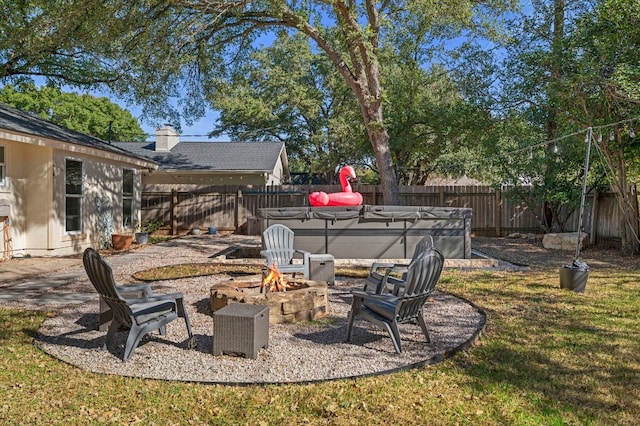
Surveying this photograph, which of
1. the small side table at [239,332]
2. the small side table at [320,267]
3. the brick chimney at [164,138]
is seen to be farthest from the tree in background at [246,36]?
the small side table at [239,332]

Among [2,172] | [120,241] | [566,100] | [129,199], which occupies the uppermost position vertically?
[566,100]

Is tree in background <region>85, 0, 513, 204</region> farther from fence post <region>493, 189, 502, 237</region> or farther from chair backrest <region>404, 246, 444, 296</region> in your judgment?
chair backrest <region>404, 246, 444, 296</region>

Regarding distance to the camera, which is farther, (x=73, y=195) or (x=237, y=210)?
(x=237, y=210)

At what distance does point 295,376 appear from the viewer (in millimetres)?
3562

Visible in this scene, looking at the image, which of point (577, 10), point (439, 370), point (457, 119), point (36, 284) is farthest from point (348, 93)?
point (439, 370)

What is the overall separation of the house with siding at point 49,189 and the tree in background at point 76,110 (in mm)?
23151

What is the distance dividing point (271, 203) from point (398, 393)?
46.2 ft

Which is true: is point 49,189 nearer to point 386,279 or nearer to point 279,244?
point 279,244

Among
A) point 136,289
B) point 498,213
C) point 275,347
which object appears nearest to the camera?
point 275,347

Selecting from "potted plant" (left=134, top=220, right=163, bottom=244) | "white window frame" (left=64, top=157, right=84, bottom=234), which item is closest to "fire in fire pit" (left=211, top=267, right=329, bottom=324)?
"white window frame" (left=64, top=157, right=84, bottom=234)

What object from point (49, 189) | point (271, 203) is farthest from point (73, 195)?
point (271, 203)

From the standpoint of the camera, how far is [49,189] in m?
10.2

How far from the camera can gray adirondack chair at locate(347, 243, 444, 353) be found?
4.08 metres

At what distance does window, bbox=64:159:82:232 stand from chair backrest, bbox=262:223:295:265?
584 cm
